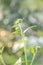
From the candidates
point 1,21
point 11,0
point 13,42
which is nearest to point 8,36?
point 13,42

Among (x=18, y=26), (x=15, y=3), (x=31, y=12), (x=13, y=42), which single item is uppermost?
(x=15, y=3)

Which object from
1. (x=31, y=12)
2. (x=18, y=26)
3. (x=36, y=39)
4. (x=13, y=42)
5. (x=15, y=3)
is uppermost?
(x=15, y=3)

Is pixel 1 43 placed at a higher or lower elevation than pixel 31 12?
lower

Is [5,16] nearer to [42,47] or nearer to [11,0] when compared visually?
[11,0]

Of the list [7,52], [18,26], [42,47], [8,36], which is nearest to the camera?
[18,26]

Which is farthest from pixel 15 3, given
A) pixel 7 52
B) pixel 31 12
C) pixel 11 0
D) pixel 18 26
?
pixel 18 26

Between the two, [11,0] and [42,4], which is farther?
[11,0]

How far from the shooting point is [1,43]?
5.63 ft

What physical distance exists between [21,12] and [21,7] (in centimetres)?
4

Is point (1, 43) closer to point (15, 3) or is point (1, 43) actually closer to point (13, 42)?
point (13, 42)

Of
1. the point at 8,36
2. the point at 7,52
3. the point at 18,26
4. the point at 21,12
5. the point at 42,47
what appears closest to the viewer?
the point at 18,26

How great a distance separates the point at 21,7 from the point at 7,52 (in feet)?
1.35

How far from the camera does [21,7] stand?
1.97m

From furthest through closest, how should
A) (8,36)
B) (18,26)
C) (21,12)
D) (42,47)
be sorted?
(21,12) → (8,36) → (42,47) → (18,26)
